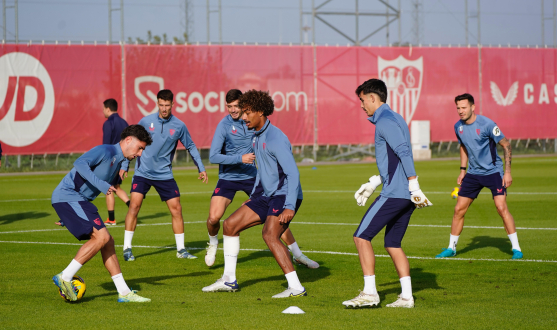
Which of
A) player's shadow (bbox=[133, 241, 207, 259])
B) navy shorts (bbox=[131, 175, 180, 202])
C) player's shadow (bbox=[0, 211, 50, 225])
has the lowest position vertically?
player's shadow (bbox=[133, 241, 207, 259])

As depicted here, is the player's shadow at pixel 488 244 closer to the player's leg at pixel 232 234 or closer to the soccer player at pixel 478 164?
the soccer player at pixel 478 164

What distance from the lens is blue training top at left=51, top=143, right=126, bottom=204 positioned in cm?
715

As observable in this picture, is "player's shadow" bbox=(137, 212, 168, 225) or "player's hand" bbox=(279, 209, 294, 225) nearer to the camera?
"player's hand" bbox=(279, 209, 294, 225)

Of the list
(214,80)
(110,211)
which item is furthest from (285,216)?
(214,80)

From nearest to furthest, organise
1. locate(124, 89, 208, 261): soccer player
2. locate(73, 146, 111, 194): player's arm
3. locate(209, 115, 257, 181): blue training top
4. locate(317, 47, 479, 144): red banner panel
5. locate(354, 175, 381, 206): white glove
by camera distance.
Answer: locate(73, 146, 111, 194): player's arm → locate(354, 175, 381, 206): white glove → locate(209, 115, 257, 181): blue training top → locate(124, 89, 208, 261): soccer player → locate(317, 47, 479, 144): red banner panel

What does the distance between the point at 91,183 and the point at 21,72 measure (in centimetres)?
2878

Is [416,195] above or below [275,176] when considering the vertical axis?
below

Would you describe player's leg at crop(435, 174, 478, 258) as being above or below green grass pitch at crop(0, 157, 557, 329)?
above

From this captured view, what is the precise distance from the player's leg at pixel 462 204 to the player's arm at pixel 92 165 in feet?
18.1

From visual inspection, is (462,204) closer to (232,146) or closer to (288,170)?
(232,146)

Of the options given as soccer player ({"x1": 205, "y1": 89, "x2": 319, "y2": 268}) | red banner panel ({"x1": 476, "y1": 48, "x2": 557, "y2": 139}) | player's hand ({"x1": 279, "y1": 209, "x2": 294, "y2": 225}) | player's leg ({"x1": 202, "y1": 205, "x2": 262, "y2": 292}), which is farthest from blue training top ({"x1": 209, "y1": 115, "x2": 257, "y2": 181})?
red banner panel ({"x1": 476, "y1": 48, "x2": 557, "y2": 139})

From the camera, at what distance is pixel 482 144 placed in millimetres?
10438

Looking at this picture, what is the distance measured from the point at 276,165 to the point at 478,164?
4217 mm

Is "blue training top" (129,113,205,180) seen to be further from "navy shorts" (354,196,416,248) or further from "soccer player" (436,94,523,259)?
Answer: "navy shorts" (354,196,416,248)
